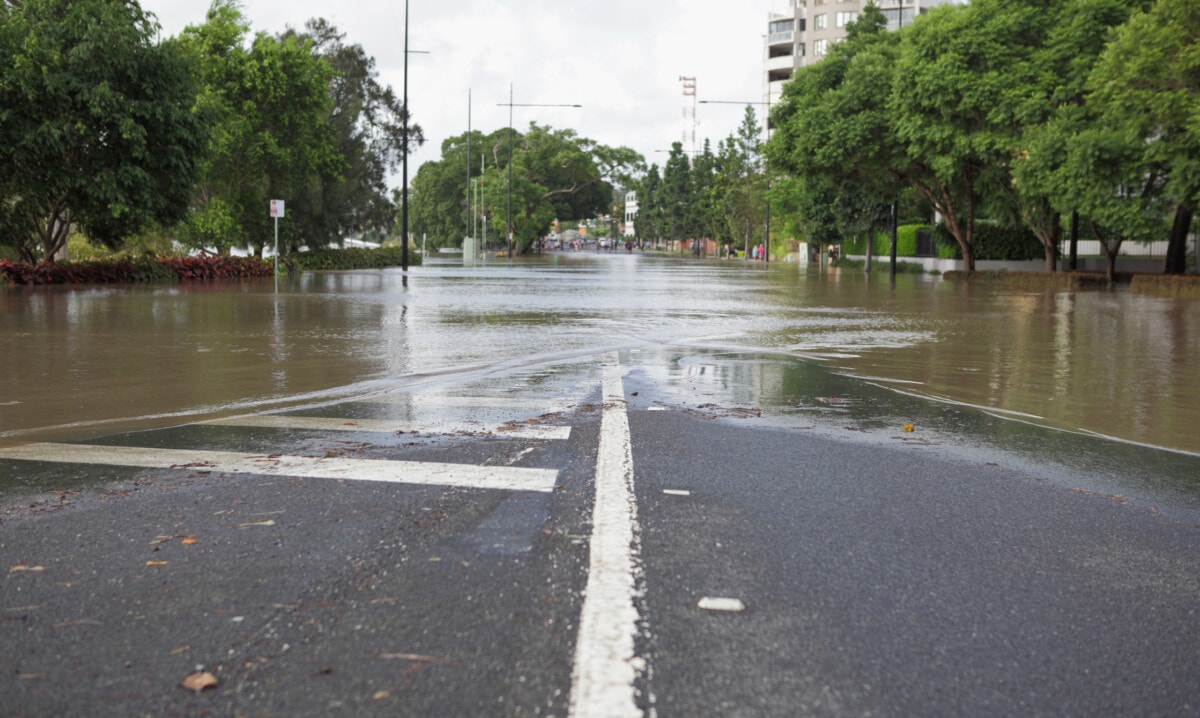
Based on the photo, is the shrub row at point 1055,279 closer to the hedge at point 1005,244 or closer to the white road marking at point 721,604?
the hedge at point 1005,244

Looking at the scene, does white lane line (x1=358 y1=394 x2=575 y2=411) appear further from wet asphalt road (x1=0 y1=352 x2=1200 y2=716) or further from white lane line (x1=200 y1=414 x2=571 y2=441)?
wet asphalt road (x1=0 y1=352 x2=1200 y2=716)

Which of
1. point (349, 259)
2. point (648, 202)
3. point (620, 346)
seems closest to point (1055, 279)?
point (620, 346)

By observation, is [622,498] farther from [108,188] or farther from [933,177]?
[933,177]

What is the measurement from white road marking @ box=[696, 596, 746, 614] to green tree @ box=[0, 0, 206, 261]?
2706 centimetres

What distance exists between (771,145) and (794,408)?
42600mm

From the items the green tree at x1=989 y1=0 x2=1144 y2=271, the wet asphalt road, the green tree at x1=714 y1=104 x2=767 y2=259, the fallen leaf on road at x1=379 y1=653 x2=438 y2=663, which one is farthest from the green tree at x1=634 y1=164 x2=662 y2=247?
the fallen leaf on road at x1=379 y1=653 x2=438 y2=663

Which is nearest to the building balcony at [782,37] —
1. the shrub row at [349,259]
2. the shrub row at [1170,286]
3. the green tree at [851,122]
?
the green tree at [851,122]

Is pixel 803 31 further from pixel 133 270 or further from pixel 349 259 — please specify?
pixel 133 270

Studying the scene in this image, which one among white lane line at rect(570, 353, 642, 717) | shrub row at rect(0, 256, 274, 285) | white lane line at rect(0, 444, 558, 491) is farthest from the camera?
shrub row at rect(0, 256, 274, 285)

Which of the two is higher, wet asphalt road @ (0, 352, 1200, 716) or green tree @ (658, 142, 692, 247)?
green tree @ (658, 142, 692, 247)

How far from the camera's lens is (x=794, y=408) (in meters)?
9.42

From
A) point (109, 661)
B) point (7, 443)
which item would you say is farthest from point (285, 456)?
point (109, 661)

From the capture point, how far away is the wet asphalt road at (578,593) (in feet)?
11.0

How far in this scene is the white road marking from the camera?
4.06 meters
